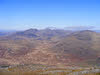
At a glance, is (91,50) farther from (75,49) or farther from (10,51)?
(10,51)

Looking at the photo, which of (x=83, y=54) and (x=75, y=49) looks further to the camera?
(x=75, y=49)

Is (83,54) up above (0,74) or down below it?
below

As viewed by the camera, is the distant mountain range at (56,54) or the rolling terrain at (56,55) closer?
the rolling terrain at (56,55)

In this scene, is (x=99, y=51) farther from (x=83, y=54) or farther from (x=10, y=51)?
(x=10, y=51)

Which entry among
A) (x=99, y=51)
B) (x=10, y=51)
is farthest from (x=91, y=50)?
(x=10, y=51)

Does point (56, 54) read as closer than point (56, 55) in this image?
No

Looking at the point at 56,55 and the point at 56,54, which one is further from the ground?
the point at 56,54

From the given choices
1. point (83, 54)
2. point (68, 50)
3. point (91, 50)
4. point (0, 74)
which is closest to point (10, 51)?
point (68, 50)

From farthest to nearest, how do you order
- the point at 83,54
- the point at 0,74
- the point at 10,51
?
1. the point at 10,51
2. the point at 83,54
3. the point at 0,74

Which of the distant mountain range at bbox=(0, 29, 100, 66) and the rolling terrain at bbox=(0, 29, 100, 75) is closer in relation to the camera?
the rolling terrain at bbox=(0, 29, 100, 75)

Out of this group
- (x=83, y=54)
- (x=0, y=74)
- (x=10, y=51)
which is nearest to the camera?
(x=0, y=74)
